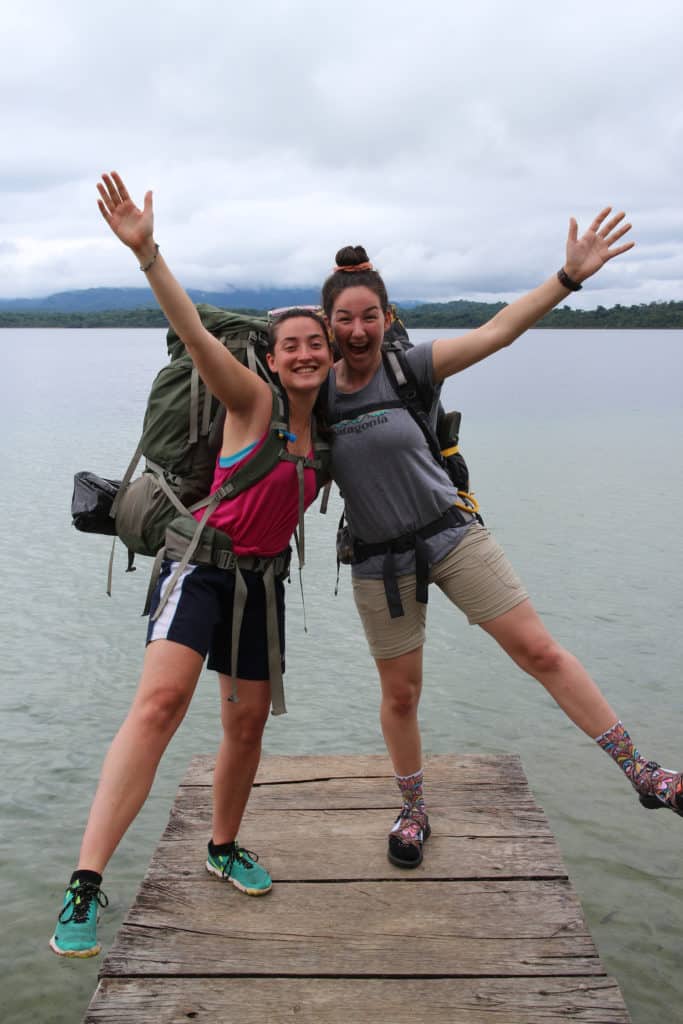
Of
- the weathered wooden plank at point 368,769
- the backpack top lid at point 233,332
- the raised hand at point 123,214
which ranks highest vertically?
the raised hand at point 123,214

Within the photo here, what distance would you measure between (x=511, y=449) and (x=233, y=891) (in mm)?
22018

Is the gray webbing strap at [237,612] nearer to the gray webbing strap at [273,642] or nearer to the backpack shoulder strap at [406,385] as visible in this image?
the gray webbing strap at [273,642]

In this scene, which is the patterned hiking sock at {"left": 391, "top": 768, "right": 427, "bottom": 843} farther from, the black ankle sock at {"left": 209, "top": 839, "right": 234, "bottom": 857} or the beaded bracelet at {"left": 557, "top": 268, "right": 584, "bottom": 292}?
the beaded bracelet at {"left": 557, "top": 268, "right": 584, "bottom": 292}

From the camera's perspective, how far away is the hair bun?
3.94 metres

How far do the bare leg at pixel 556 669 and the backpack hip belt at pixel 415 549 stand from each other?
0.36m

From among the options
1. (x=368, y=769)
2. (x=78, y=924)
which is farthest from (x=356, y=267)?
(x=368, y=769)

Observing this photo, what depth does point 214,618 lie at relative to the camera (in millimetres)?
3689

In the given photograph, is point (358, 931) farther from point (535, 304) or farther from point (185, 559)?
point (535, 304)

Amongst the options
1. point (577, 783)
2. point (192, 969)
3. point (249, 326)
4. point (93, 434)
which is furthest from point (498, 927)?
point (93, 434)

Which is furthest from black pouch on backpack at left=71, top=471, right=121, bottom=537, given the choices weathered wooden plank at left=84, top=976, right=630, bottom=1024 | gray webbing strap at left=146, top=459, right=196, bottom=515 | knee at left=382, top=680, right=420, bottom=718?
weathered wooden plank at left=84, top=976, right=630, bottom=1024

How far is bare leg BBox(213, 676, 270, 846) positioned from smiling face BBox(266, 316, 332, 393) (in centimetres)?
125

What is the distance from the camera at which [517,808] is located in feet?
16.6

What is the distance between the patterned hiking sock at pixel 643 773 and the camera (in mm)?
3805

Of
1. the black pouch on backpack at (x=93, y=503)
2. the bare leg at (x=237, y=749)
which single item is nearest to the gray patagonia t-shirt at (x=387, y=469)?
the bare leg at (x=237, y=749)
